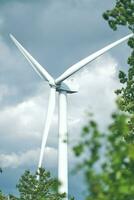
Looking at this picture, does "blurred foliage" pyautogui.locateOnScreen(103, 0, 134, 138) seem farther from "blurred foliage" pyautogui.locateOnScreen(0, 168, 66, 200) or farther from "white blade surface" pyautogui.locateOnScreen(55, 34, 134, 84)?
"blurred foliage" pyautogui.locateOnScreen(0, 168, 66, 200)

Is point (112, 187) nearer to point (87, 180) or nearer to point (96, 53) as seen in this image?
point (87, 180)

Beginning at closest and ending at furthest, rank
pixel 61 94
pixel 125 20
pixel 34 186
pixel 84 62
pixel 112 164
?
pixel 112 164 → pixel 125 20 → pixel 84 62 → pixel 61 94 → pixel 34 186

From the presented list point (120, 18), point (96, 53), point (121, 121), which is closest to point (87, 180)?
point (121, 121)

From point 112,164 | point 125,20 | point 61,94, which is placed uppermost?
point 61,94

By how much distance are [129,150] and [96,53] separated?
6279 cm

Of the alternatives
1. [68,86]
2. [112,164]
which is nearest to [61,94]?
[68,86]

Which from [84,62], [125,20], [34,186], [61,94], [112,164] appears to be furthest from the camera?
[34,186]

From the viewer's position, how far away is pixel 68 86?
8738 cm

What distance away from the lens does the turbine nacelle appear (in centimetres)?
8350

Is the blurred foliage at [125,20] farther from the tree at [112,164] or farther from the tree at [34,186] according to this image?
the tree at [34,186]

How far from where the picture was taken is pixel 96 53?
7356 cm

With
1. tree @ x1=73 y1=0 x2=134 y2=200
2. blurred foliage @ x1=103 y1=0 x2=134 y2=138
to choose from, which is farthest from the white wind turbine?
tree @ x1=73 y1=0 x2=134 y2=200

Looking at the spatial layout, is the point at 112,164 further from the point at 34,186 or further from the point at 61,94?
the point at 34,186

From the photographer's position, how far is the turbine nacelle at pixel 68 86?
83500mm
